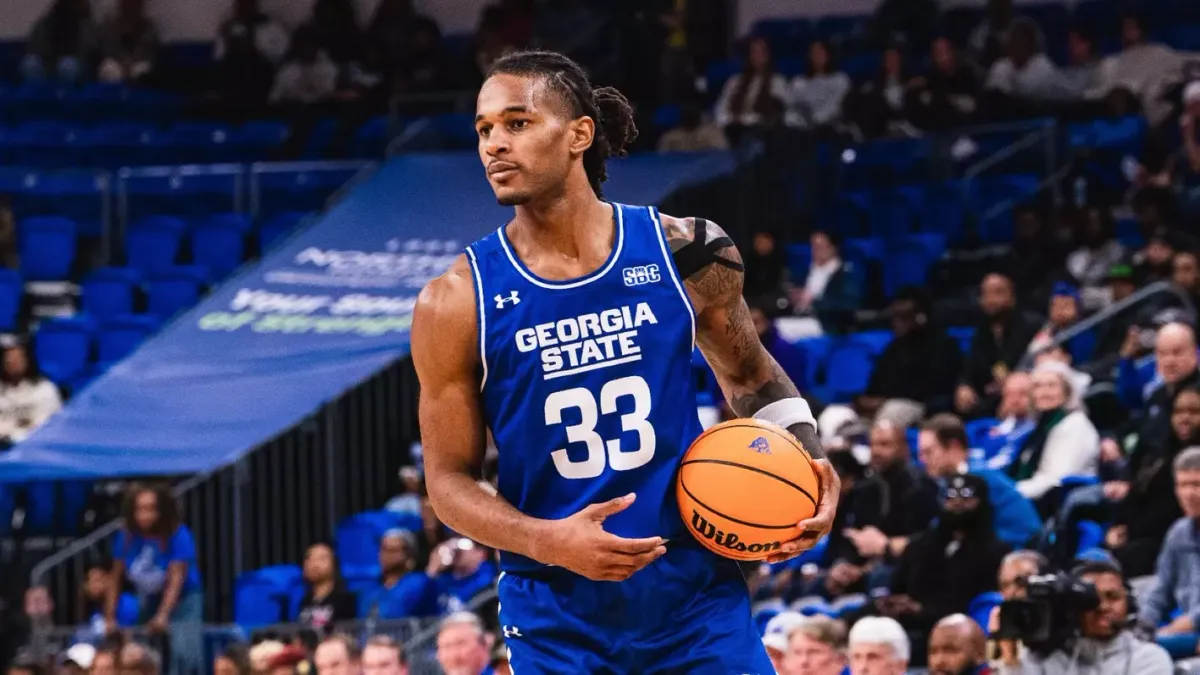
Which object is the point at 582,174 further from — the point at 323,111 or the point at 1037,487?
the point at 323,111

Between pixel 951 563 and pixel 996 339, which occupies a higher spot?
A: pixel 996 339

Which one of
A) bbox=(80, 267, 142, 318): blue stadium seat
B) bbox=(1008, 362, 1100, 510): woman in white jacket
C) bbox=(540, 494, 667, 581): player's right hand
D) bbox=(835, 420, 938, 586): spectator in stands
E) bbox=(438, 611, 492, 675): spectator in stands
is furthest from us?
bbox=(80, 267, 142, 318): blue stadium seat

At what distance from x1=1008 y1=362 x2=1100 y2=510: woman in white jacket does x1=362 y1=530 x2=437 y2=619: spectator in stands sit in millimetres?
3179

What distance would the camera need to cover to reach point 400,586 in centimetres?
1073

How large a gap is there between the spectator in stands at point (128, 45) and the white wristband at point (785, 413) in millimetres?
14593

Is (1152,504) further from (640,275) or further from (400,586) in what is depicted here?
(640,275)

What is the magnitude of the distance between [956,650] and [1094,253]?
6.02 meters

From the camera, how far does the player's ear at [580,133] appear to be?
14.3 ft

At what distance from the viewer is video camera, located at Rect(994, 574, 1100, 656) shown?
708cm

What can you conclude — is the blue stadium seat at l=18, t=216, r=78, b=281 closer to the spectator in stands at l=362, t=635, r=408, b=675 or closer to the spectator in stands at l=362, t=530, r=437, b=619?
the spectator in stands at l=362, t=530, r=437, b=619

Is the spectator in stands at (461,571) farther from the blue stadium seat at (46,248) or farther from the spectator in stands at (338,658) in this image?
the blue stadium seat at (46,248)

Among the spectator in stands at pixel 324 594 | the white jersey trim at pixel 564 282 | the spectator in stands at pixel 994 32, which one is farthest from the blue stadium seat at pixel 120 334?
the white jersey trim at pixel 564 282

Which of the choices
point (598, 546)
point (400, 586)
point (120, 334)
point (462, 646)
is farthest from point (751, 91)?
point (598, 546)

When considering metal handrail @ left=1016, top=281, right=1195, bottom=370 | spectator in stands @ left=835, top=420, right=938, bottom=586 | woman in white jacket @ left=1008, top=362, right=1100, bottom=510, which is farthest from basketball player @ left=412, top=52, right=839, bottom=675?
metal handrail @ left=1016, top=281, right=1195, bottom=370
